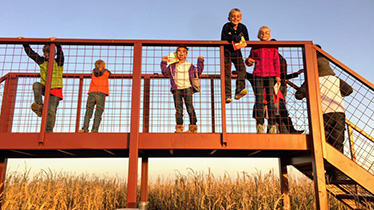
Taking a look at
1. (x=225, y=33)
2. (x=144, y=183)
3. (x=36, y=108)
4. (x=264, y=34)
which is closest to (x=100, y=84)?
(x=36, y=108)

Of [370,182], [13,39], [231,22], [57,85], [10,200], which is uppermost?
[231,22]

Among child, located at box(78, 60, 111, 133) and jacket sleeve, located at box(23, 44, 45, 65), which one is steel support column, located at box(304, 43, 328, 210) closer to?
child, located at box(78, 60, 111, 133)

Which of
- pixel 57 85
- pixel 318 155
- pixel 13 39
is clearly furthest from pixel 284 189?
pixel 13 39

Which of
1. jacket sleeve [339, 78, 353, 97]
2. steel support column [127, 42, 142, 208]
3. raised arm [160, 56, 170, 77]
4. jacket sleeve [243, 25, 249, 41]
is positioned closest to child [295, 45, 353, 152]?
jacket sleeve [339, 78, 353, 97]

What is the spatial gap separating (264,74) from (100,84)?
2.57 m

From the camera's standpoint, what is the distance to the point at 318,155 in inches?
164

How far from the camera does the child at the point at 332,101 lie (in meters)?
4.39

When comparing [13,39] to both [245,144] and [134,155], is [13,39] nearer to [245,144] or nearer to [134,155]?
[134,155]

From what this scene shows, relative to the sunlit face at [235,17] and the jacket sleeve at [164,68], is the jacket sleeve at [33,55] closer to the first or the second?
the jacket sleeve at [164,68]

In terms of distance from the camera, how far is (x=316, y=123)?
427 cm

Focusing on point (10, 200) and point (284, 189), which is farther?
point (284, 189)

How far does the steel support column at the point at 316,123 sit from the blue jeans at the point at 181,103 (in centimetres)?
163

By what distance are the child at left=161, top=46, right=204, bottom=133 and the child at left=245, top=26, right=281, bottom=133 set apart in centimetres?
83

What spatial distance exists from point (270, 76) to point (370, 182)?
1922 millimetres
